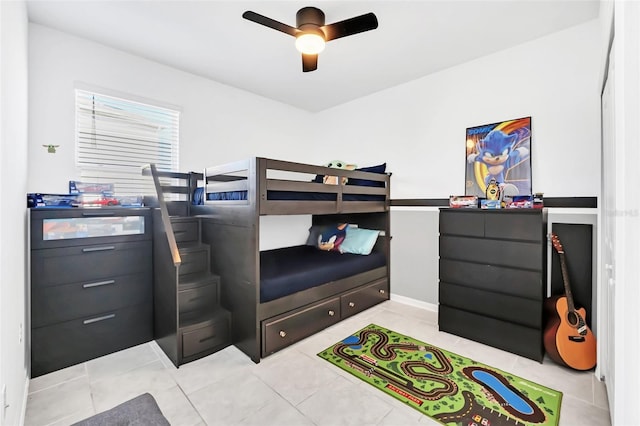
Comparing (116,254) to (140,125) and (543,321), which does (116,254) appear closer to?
(140,125)

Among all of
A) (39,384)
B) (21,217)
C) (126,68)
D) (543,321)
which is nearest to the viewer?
(21,217)

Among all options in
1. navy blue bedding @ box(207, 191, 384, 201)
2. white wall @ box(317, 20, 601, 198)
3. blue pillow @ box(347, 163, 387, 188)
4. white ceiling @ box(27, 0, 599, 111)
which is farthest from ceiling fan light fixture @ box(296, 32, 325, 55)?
white wall @ box(317, 20, 601, 198)

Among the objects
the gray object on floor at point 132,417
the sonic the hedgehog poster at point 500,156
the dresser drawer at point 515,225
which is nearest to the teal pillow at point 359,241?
the sonic the hedgehog poster at point 500,156

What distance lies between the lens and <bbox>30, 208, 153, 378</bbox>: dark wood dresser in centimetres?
206

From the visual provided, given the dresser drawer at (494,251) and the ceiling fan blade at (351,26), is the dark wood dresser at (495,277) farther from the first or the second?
the ceiling fan blade at (351,26)

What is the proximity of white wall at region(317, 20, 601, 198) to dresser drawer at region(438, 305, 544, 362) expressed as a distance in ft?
3.95

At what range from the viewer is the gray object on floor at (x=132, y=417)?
56.3 inches

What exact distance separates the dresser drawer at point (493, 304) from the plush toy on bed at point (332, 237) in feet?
4.36

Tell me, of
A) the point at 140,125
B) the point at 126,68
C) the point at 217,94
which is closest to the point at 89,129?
the point at 140,125

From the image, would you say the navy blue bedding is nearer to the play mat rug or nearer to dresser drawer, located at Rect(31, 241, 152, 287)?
dresser drawer, located at Rect(31, 241, 152, 287)

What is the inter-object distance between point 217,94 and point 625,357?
12.5 feet

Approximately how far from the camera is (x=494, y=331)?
241cm

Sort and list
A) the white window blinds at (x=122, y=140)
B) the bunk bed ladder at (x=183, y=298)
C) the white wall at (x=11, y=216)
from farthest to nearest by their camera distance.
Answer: the white window blinds at (x=122, y=140) < the bunk bed ladder at (x=183, y=298) < the white wall at (x=11, y=216)

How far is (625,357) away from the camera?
0.89 metres
